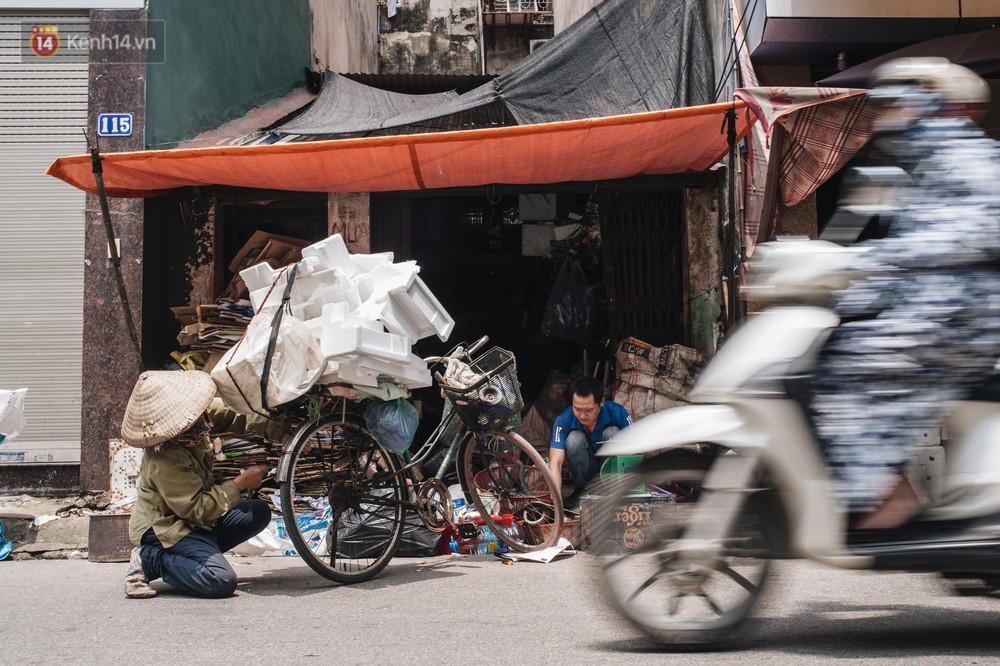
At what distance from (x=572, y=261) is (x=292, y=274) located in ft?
13.9

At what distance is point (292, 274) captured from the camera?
5.30 m

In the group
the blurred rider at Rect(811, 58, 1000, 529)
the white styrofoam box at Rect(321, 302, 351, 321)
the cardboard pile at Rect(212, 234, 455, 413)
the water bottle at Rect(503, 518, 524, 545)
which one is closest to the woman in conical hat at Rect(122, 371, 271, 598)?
the cardboard pile at Rect(212, 234, 455, 413)

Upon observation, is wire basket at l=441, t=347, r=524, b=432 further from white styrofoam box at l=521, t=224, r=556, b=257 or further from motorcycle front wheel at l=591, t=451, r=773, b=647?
white styrofoam box at l=521, t=224, r=556, b=257

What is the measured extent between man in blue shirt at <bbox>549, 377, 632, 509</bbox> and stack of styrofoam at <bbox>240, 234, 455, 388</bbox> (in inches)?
51.1

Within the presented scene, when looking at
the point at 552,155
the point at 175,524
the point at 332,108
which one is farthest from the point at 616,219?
the point at 175,524

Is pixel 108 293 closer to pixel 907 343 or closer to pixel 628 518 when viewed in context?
pixel 628 518

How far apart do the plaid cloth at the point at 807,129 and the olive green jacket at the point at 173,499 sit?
161 inches

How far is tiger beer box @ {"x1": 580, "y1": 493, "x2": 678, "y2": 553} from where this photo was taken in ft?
9.67

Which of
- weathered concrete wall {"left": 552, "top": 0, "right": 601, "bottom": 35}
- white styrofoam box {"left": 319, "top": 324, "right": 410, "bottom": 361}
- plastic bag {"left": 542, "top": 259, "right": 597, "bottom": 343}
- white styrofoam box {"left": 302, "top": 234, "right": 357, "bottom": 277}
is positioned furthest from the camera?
weathered concrete wall {"left": 552, "top": 0, "right": 601, "bottom": 35}

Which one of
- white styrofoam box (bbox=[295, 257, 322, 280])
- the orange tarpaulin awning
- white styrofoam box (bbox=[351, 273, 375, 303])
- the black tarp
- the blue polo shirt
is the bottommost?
the blue polo shirt

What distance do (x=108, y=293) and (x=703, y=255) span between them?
5113 mm

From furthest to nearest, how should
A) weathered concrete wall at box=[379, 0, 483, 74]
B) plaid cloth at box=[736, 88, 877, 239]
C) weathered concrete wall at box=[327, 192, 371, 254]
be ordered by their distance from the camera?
weathered concrete wall at box=[379, 0, 483, 74]
weathered concrete wall at box=[327, 192, 371, 254]
plaid cloth at box=[736, 88, 877, 239]

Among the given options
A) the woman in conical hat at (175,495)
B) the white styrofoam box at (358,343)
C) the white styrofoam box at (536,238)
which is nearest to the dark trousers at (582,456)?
the white styrofoam box at (358,343)

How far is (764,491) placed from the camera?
9.52ft
